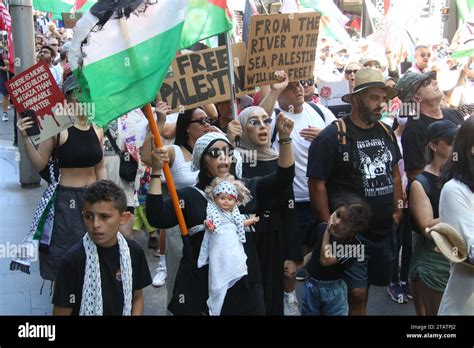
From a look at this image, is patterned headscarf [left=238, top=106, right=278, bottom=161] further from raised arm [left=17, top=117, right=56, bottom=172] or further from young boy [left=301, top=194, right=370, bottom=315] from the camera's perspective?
raised arm [left=17, top=117, right=56, bottom=172]

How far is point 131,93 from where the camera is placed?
3.94 meters

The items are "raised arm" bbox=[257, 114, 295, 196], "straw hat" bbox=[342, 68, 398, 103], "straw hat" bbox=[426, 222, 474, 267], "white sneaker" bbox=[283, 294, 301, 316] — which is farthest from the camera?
"white sneaker" bbox=[283, 294, 301, 316]

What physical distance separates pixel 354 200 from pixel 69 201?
1.99 metres

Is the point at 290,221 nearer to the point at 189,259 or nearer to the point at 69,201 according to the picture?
the point at 189,259

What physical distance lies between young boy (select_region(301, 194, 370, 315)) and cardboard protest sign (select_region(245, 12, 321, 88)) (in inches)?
64.2

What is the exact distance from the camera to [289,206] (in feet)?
15.4

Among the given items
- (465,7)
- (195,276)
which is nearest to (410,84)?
(195,276)

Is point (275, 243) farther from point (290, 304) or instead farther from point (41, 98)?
point (41, 98)

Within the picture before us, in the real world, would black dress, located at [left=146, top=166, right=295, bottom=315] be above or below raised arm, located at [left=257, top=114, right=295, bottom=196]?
below

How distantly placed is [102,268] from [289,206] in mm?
1675

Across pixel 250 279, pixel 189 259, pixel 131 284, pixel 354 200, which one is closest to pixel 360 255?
pixel 354 200

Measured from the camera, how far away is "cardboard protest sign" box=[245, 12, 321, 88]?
5.56 metres

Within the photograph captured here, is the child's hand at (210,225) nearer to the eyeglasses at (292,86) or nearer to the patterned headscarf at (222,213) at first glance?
the patterned headscarf at (222,213)

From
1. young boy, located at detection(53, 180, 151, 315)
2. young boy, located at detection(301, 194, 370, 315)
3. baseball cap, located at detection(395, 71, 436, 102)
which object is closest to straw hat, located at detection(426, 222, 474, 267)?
young boy, located at detection(301, 194, 370, 315)
